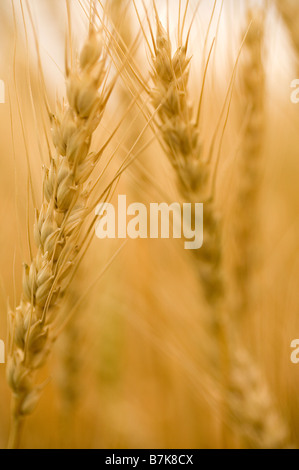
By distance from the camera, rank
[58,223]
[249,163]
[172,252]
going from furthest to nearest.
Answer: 1. [172,252]
2. [249,163]
3. [58,223]

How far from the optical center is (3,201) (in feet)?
3.15

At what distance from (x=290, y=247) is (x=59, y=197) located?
77 cm

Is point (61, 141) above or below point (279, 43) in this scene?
below

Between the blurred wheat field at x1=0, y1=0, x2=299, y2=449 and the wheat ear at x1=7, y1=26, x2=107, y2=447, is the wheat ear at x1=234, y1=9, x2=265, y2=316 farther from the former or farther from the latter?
the wheat ear at x1=7, y1=26, x2=107, y2=447

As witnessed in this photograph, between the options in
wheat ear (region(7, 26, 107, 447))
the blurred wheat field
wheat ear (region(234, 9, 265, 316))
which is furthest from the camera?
wheat ear (region(234, 9, 265, 316))

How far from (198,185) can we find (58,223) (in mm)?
216

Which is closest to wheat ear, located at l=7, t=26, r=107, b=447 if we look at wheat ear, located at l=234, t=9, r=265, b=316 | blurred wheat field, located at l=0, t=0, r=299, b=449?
blurred wheat field, located at l=0, t=0, r=299, b=449

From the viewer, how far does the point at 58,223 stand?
485 mm

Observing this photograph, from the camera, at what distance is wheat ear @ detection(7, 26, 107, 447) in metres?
0.46

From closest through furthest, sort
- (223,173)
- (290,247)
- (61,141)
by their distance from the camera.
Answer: (61,141), (223,173), (290,247)

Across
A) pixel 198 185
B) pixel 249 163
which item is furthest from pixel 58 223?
pixel 249 163

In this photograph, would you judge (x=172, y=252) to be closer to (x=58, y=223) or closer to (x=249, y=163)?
(x=249, y=163)
